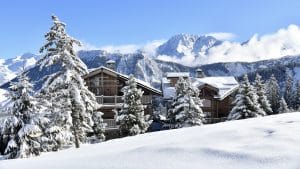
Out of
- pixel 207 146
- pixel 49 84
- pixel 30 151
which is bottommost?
pixel 30 151

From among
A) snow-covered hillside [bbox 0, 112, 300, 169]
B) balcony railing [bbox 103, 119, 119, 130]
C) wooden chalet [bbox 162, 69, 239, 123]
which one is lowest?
balcony railing [bbox 103, 119, 119, 130]

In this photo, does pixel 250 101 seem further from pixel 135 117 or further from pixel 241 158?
pixel 241 158

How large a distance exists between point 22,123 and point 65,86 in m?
3.82

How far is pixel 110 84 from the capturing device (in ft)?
150

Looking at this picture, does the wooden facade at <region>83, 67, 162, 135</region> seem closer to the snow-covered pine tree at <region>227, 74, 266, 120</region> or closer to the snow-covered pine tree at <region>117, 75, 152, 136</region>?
the snow-covered pine tree at <region>117, 75, 152, 136</region>

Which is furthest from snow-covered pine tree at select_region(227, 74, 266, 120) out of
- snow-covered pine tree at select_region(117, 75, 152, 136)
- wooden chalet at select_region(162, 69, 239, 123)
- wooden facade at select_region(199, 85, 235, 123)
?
wooden facade at select_region(199, 85, 235, 123)

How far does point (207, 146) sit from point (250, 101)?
1283 inches

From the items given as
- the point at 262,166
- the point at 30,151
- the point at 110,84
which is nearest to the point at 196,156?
the point at 262,166

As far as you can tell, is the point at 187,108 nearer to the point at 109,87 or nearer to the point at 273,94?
the point at 109,87

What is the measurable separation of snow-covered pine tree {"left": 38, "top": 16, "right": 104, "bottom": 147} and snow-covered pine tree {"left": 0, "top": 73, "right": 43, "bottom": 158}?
1.52m

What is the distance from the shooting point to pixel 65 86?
25359 mm

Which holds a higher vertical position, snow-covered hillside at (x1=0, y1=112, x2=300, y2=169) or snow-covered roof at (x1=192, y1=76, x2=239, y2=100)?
snow-covered roof at (x1=192, y1=76, x2=239, y2=100)

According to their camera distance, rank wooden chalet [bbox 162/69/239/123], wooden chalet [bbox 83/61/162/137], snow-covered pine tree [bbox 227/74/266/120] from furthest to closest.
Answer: wooden chalet [bbox 162/69/239/123]
wooden chalet [bbox 83/61/162/137]
snow-covered pine tree [bbox 227/74/266/120]

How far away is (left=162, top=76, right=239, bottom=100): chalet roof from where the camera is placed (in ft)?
178
